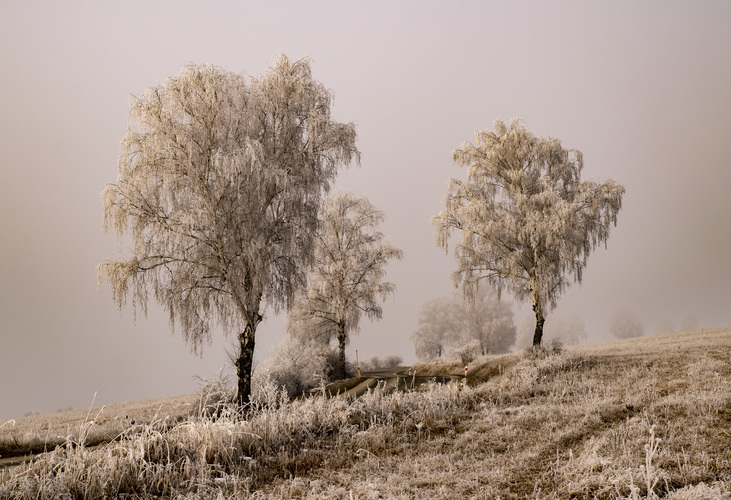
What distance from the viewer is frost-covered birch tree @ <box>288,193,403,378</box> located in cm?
2545

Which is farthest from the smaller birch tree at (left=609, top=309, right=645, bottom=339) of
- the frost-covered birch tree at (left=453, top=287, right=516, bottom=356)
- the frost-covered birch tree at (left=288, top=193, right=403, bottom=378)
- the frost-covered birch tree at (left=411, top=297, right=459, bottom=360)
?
the frost-covered birch tree at (left=288, top=193, right=403, bottom=378)

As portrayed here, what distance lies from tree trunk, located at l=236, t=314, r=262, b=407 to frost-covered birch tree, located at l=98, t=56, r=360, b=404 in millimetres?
31

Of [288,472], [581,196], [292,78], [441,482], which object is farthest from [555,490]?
[581,196]

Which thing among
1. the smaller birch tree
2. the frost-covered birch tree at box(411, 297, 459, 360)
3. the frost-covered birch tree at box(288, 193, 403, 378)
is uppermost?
the frost-covered birch tree at box(288, 193, 403, 378)

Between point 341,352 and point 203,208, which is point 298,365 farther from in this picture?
point 203,208

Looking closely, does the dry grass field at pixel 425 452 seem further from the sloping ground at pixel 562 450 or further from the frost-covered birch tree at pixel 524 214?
the frost-covered birch tree at pixel 524 214

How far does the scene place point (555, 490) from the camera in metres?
4.15

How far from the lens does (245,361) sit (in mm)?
13500

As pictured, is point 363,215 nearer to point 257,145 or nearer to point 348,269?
point 348,269

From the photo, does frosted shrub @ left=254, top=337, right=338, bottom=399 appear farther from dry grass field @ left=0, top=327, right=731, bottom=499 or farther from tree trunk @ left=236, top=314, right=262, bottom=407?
dry grass field @ left=0, top=327, right=731, bottom=499

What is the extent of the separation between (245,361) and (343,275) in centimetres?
1243

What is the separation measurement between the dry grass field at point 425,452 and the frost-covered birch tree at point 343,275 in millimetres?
17002

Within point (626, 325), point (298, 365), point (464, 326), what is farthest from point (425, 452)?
point (626, 325)

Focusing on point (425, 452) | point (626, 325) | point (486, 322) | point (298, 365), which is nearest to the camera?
point (425, 452)
